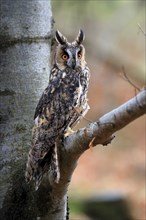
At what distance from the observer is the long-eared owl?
10.0 ft

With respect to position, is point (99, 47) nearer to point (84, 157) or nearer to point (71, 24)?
point (71, 24)

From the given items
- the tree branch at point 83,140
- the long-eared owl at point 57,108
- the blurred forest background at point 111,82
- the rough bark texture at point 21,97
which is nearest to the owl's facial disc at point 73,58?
the long-eared owl at point 57,108

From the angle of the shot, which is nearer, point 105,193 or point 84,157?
point 105,193

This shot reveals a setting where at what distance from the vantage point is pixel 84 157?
440 inches

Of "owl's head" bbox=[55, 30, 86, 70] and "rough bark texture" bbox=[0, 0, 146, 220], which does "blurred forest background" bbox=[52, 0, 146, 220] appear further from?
"rough bark texture" bbox=[0, 0, 146, 220]

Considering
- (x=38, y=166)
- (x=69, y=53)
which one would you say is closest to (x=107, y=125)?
(x=38, y=166)

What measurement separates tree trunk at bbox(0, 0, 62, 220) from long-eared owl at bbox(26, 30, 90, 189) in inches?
3.8

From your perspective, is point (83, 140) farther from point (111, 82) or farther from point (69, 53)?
point (111, 82)

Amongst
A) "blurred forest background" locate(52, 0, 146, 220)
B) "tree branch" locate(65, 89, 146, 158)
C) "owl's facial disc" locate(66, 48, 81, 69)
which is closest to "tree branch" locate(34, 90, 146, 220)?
"tree branch" locate(65, 89, 146, 158)

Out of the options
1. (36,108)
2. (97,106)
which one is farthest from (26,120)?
(97,106)

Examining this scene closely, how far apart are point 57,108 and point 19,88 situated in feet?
0.72

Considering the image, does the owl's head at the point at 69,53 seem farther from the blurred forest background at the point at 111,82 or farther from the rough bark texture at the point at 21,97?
the blurred forest background at the point at 111,82

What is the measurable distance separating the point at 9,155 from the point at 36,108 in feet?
0.90

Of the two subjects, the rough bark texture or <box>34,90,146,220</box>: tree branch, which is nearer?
<box>34,90,146,220</box>: tree branch
